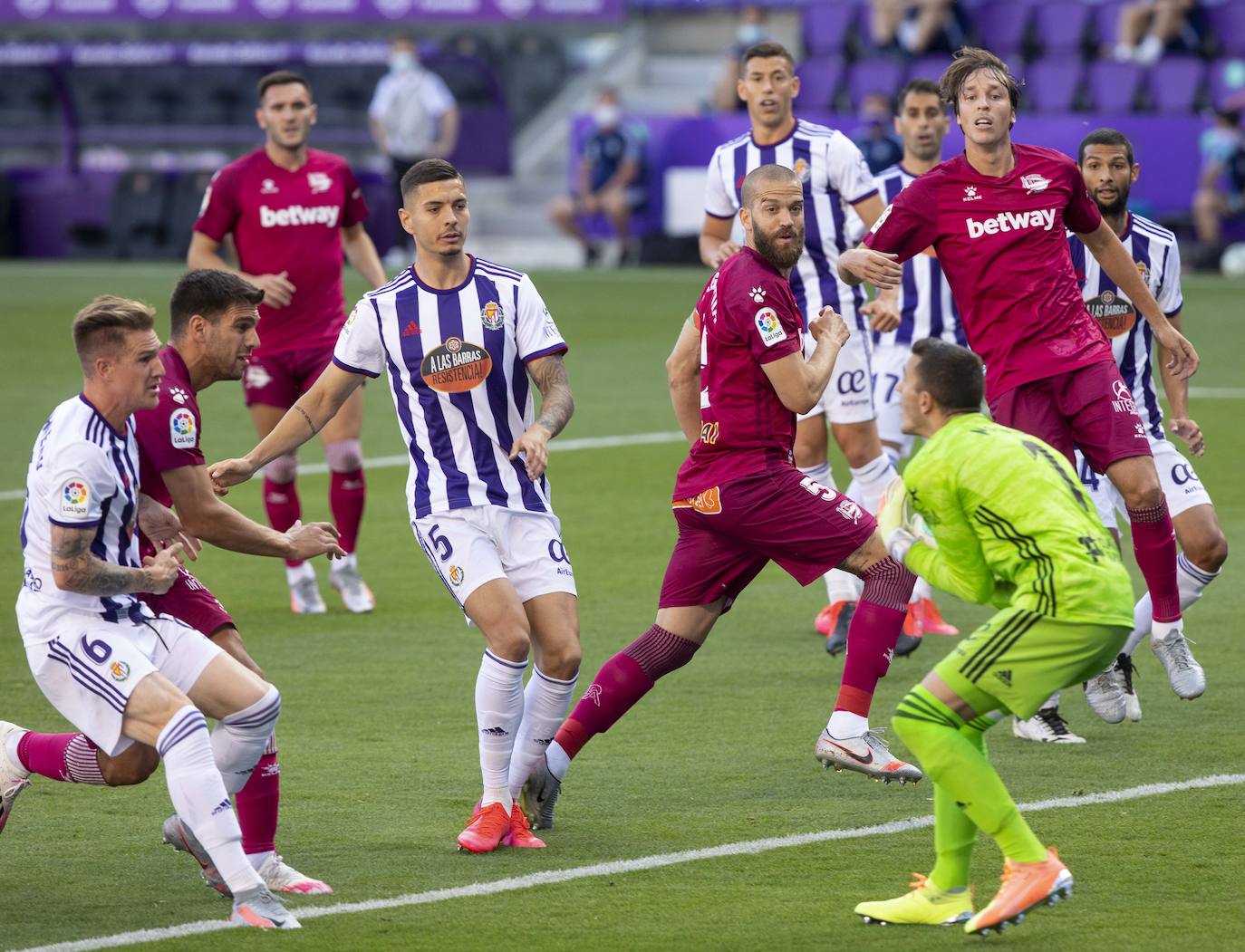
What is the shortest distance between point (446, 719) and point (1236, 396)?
34.9ft

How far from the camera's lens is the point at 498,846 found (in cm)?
639

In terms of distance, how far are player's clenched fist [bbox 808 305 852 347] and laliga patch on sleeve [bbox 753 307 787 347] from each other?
12 centimetres

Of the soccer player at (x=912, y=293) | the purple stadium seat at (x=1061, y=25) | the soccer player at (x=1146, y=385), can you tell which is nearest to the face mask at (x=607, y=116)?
the purple stadium seat at (x=1061, y=25)

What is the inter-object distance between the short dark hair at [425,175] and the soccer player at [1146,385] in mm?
2663

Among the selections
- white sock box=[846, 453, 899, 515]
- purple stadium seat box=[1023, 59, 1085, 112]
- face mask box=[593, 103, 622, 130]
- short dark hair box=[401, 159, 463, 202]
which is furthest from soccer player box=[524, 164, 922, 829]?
face mask box=[593, 103, 622, 130]

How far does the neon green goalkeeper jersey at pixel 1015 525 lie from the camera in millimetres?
5418

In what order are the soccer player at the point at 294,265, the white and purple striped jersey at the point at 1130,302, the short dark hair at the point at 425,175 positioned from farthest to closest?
the soccer player at the point at 294,265 → the white and purple striped jersey at the point at 1130,302 → the short dark hair at the point at 425,175

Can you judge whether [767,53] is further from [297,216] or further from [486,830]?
[486,830]

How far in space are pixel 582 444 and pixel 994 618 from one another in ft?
32.2

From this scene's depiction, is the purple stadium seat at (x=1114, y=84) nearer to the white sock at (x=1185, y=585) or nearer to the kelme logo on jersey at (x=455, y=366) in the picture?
the white sock at (x=1185, y=585)

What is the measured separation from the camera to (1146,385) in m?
8.38

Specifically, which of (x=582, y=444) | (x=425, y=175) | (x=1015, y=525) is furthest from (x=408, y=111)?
(x=1015, y=525)

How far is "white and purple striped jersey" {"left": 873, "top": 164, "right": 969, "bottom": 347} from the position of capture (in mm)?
10336

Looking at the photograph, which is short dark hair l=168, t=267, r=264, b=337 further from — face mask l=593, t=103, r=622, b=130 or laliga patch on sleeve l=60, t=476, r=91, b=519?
face mask l=593, t=103, r=622, b=130
